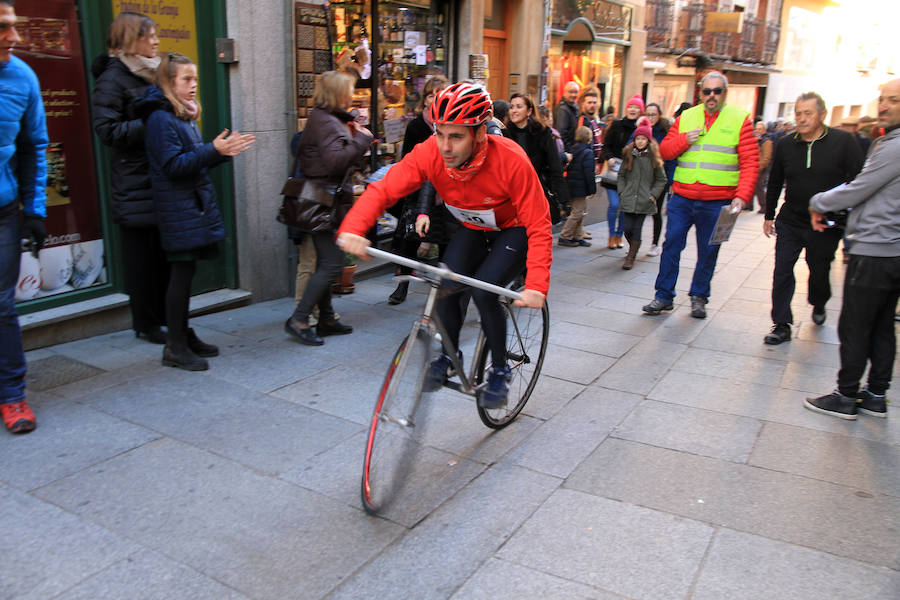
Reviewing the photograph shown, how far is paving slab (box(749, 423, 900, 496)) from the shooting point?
3924mm

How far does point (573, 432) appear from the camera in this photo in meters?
4.40

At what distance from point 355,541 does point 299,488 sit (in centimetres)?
52

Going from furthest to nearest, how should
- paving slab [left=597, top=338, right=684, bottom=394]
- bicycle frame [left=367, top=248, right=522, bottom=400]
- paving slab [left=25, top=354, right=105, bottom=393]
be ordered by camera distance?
paving slab [left=597, top=338, right=684, bottom=394] < paving slab [left=25, top=354, right=105, bottom=393] < bicycle frame [left=367, top=248, right=522, bottom=400]

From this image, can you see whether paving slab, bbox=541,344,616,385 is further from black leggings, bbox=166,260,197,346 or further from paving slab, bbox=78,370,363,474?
black leggings, bbox=166,260,197,346

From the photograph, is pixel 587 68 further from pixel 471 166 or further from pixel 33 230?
pixel 33 230

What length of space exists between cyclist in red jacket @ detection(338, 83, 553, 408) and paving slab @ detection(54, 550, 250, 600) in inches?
48.7

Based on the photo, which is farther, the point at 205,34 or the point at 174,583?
the point at 205,34

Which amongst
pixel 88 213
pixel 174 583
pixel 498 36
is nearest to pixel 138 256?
pixel 88 213

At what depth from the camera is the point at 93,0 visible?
207 inches

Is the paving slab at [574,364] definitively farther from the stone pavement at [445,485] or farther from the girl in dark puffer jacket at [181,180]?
the girl in dark puffer jacket at [181,180]

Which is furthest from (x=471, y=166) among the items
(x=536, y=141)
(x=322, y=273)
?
(x=536, y=141)

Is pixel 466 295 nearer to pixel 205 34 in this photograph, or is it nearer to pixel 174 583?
pixel 174 583

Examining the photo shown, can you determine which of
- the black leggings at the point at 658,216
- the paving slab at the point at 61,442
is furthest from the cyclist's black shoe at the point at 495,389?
the black leggings at the point at 658,216

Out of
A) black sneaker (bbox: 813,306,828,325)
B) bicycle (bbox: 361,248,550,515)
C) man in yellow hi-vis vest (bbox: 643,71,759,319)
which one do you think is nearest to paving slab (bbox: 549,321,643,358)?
man in yellow hi-vis vest (bbox: 643,71,759,319)
